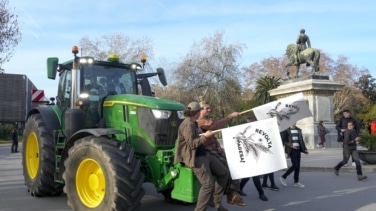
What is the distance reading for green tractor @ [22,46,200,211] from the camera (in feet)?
20.0

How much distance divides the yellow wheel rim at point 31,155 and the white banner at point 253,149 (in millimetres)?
4965

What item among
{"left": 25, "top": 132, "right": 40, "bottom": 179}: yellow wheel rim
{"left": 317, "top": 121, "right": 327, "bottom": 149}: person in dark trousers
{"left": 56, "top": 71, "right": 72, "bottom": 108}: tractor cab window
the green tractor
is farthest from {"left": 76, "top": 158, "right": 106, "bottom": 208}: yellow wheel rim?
{"left": 317, "top": 121, "right": 327, "bottom": 149}: person in dark trousers

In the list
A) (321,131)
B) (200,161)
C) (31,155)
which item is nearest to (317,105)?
(321,131)

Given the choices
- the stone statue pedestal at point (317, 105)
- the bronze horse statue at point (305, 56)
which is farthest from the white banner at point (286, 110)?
the bronze horse statue at point (305, 56)

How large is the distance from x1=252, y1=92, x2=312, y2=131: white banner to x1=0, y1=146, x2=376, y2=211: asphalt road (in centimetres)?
165

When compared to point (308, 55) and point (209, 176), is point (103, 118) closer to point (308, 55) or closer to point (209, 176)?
point (209, 176)

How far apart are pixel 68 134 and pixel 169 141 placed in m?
1.96

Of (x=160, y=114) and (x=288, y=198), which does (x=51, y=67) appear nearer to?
(x=160, y=114)

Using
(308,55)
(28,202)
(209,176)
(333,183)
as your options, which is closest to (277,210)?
(209,176)

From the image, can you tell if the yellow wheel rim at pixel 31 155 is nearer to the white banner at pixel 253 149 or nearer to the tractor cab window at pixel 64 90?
the tractor cab window at pixel 64 90

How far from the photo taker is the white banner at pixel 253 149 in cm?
646

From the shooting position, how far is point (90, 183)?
6738 mm

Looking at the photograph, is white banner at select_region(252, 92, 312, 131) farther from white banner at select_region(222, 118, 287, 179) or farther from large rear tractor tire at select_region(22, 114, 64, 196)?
large rear tractor tire at select_region(22, 114, 64, 196)

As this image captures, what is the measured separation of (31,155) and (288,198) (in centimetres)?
593
